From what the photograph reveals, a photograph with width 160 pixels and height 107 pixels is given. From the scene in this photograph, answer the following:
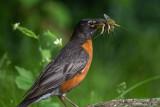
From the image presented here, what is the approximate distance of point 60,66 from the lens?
993cm

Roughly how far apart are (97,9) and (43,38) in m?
3.87

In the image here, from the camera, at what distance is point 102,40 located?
1286 centimetres

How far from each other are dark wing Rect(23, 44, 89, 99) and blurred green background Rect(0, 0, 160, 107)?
2.66 ft

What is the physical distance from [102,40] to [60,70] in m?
3.03

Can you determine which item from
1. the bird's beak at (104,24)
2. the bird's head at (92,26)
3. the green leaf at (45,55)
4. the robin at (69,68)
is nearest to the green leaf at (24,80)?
the robin at (69,68)

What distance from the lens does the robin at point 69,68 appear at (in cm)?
956

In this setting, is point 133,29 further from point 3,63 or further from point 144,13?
point 3,63

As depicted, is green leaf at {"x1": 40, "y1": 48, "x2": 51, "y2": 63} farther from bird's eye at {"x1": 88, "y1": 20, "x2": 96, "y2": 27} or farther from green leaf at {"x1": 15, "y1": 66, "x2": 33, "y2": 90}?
bird's eye at {"x1": 88, "y1": 20, "x2": 96, "y2": 27}

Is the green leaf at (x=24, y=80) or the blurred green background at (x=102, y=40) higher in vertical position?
the green leaf at (x=24, y=80)

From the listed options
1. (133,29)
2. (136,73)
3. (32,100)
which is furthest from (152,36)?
(32,100)

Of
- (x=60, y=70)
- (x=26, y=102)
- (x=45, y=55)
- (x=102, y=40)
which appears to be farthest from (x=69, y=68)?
(x=102, y=40)

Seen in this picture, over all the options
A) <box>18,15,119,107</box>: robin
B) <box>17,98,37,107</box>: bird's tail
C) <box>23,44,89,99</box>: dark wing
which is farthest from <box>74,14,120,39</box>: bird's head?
<box>17,98,37,107</box>: bird's tail

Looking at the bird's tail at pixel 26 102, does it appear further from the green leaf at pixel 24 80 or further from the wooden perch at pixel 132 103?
the wooden perch at pixel 132 103

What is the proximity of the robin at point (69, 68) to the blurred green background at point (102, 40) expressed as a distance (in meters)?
0.71
